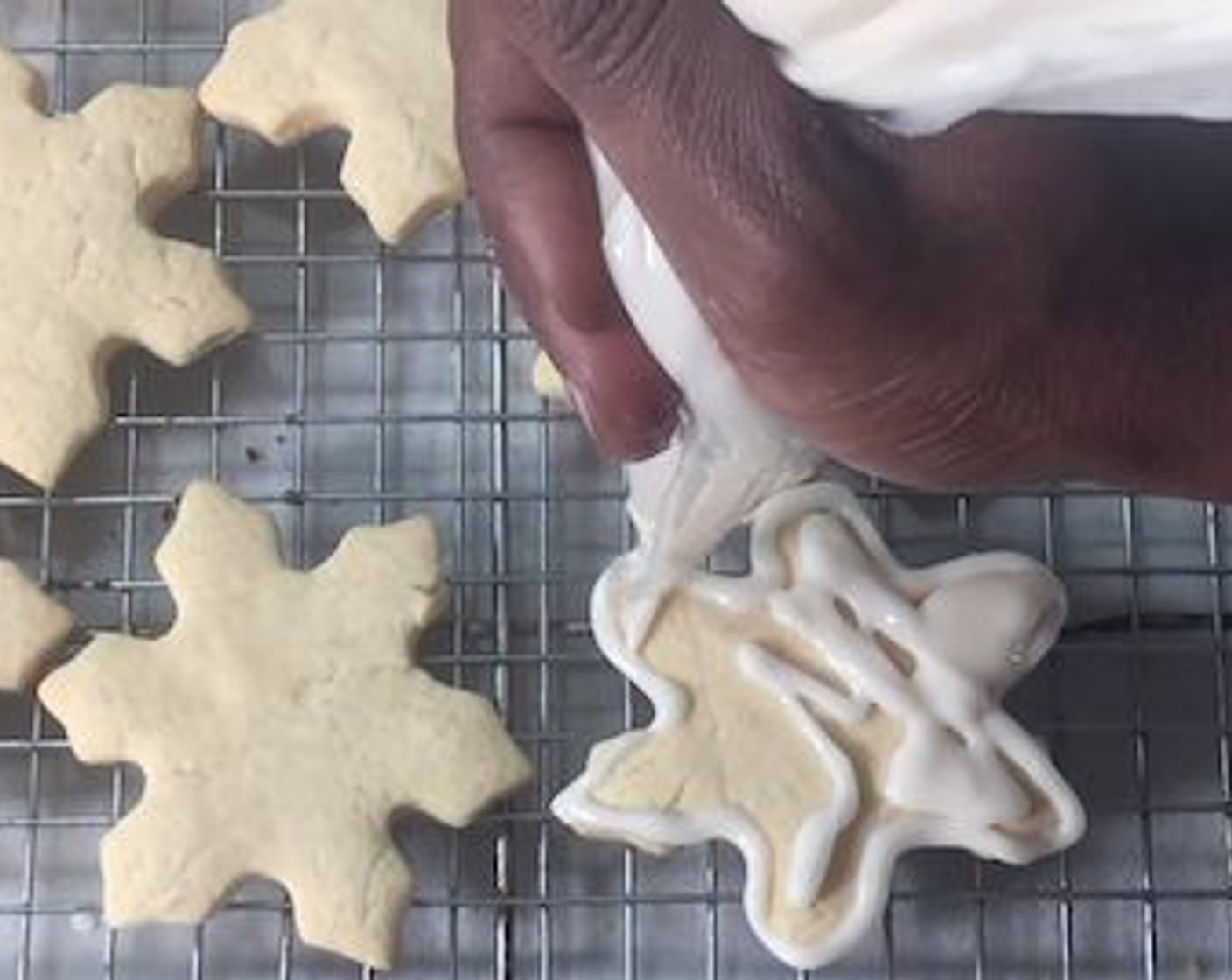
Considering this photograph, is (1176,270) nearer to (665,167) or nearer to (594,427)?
(665,167)

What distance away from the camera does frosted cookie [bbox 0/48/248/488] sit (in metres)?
0.82

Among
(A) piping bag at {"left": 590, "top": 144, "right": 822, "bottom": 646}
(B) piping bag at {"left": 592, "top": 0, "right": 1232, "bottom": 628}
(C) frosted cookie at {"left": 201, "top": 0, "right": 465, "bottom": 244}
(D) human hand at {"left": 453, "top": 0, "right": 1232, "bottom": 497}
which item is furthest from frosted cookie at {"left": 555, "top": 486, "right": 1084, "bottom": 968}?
(B) piping bag at {"left": 592, "top": 0, "right": 1232, "bottom": 628}

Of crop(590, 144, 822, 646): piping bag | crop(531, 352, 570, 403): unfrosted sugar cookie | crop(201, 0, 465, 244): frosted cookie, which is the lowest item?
crop(590, 144, 822, 646): piping bag

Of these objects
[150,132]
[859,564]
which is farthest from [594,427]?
[150,132]

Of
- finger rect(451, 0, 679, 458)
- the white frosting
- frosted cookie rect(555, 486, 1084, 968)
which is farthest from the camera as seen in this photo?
frosted cookie rect(555, 486, 1084, 968)

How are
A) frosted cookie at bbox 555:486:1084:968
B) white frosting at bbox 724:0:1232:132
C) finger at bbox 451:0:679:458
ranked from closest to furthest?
white frosting at bbox 724:0:1232:132, finger at bbox 451:0:679:458, frosted cookie at bbox 555:486:1084:968

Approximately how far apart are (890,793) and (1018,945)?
0.10 meters

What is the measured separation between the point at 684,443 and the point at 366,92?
25cm

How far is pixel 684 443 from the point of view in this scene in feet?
2.14

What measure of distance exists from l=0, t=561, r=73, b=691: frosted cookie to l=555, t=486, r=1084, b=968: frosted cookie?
0.18 metres

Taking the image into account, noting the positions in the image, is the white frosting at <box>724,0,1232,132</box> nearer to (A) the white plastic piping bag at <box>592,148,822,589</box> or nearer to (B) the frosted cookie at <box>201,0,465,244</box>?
(A) the white plastic piping bag at <box>592,148,822,589</box>

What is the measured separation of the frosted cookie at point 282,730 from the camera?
2.53 ft

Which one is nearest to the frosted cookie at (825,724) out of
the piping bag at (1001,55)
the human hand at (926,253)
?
the human hand at (926,253)

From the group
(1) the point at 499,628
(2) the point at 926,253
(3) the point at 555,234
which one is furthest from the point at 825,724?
(2) the point at 926,253
